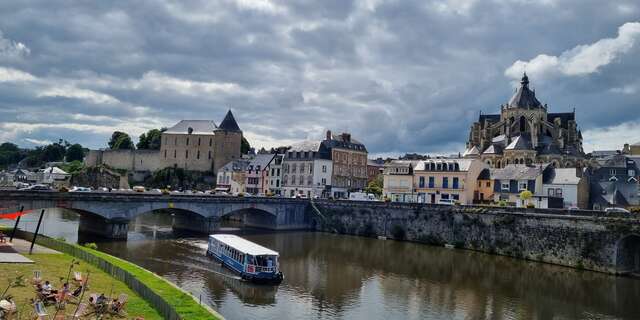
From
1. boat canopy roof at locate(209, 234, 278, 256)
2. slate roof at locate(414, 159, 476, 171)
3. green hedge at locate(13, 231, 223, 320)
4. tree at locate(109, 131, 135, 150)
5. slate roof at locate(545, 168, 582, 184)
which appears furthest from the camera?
tree at locate(109, 131, 135, 150)

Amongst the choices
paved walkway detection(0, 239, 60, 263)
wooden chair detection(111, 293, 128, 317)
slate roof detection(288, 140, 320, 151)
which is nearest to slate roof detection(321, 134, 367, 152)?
slate roof detection(288, 140, 320, 151)

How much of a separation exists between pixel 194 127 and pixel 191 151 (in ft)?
17.3

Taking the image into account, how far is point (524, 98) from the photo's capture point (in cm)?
8662

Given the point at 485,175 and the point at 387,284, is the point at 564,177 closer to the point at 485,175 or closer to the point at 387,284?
the point at 485,175

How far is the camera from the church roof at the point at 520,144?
247 ft

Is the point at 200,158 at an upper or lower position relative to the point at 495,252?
upper

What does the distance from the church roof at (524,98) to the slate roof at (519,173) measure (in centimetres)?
2877

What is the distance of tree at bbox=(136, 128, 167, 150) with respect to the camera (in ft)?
405

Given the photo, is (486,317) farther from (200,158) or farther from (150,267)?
(200,158)

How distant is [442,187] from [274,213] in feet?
63.8

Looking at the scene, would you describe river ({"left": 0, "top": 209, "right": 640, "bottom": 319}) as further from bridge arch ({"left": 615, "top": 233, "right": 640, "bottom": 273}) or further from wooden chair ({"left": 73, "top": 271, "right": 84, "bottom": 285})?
wooden chair ({"left": 73, "top": 271, "right": 84, "bottom": 285})

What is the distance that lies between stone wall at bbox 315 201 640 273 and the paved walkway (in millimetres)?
33292

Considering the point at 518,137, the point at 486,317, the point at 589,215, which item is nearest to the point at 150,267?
the point at 486,317

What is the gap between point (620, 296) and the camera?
1245 inches
